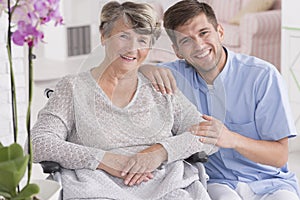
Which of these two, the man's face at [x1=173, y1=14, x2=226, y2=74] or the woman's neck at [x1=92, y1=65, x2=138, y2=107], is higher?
the man's face at [x1=173, y1=14, x2=226, y2=74]

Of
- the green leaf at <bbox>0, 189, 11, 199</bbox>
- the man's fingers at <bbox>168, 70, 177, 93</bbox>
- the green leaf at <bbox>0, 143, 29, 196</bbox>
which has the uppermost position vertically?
the man's fingers at <bbox>168, 70, 177, 93</bbox>

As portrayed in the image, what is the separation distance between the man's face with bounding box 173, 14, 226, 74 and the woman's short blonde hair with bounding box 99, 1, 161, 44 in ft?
0.37

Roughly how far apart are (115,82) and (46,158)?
0.95ft

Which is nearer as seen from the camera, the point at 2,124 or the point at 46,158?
the point at 46,158

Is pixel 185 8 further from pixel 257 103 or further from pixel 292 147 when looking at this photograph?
pixel 292 147

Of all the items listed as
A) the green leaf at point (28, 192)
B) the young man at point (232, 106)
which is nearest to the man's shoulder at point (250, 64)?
the young man at point (232, 106)

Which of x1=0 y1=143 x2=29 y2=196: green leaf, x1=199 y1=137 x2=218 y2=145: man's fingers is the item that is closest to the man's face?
x1=199 y1=137 x2=218 y2=145: man's fingers

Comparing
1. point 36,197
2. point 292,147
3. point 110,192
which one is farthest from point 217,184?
point 292,147

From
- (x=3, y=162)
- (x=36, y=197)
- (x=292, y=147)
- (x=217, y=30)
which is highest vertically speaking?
(x=217, y=30)

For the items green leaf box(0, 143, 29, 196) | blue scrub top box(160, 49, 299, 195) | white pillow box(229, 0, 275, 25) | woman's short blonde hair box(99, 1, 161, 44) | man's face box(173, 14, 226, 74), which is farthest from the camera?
white pillow box(229, 0, 275, 25)

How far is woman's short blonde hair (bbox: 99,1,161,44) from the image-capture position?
1.83 m

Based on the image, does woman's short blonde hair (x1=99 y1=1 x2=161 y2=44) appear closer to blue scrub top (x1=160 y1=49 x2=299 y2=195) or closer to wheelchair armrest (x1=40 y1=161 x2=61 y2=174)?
blue scrub top (x1=160 y1=49 x2=299 y2=195)

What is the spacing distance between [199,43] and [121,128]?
0.33m

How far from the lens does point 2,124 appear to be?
121 inches
